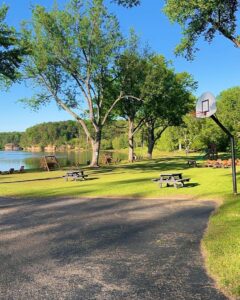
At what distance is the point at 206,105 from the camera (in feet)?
49.9

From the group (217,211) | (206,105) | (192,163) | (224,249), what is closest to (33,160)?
(192,163)

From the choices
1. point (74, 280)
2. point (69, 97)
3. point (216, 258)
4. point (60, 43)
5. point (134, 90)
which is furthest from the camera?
point (134, 90)

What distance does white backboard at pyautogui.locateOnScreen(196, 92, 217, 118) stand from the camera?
14.9 meters

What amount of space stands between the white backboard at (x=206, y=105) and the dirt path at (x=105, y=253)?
3.77 meters

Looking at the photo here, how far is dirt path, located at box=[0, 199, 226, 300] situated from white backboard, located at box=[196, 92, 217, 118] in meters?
3.77

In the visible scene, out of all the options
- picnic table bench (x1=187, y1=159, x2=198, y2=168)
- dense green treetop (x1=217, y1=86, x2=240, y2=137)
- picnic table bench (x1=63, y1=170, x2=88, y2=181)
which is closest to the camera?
picnic table bench (x1=63, y1=170, x2=88, y2=181)

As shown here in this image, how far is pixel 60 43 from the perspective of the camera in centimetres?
3550

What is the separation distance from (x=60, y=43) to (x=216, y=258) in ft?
103

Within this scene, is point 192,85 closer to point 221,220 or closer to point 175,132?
point 175,132

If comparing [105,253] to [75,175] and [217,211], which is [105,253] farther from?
[75,175]

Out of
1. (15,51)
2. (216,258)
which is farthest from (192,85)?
(216,258)

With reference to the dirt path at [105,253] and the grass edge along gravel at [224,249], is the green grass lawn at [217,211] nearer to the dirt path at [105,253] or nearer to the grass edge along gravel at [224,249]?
the grass edge along gravel at [224,249]

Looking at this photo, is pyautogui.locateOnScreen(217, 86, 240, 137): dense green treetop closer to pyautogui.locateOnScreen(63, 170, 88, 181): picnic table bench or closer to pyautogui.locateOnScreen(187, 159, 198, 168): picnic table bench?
pyautogui.locateOnScreen(187, 159, 198, 168): picnic table bench

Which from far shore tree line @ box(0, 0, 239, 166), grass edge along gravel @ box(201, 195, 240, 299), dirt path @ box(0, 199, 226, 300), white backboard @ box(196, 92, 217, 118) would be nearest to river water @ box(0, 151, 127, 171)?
far shore tree line @ box(0, 0, 239, 166)
